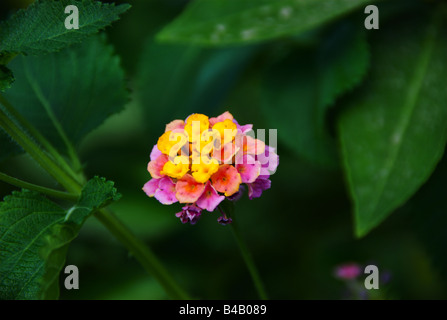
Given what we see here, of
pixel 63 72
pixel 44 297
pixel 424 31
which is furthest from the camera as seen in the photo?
pixel 424 31

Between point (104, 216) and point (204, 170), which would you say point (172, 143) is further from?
point (104, 216)

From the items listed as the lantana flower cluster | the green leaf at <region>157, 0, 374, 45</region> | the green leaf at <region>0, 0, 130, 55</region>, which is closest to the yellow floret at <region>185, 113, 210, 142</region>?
the lantana flower cluster

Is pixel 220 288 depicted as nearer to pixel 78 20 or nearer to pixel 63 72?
pixel 63 72

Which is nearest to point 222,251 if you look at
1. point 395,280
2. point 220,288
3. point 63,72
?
point 220,288

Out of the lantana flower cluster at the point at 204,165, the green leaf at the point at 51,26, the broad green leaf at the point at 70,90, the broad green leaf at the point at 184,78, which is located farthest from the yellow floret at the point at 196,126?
the broad green leaf at the point at 184,78

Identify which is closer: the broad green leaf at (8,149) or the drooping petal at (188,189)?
the drooping petal at (188,189)

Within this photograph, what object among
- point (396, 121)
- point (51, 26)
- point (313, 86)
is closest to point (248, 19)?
point (313, 86)

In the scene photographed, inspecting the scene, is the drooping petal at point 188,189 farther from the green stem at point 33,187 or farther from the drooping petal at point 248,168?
the green stem at point 33,187
